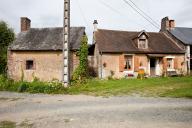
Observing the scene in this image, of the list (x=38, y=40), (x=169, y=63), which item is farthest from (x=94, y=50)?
(x=169, y=63)

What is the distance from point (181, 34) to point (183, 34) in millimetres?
401

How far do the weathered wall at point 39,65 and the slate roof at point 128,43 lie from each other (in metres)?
4.35

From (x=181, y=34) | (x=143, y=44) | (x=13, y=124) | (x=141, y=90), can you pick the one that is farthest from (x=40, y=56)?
(x=13, y=124)

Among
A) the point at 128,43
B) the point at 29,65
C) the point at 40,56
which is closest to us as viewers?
the point at 40,56

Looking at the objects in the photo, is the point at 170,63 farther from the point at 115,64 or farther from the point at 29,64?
the point at 29,64

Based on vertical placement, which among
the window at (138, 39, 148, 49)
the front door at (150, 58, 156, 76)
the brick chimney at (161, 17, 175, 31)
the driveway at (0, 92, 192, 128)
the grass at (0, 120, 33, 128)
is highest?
the brick chimney at (161, 17, 175, 31)

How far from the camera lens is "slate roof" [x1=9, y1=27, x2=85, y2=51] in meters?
27.9

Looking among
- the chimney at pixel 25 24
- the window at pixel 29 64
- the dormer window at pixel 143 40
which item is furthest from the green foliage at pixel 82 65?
the chimney at pixel 25 24

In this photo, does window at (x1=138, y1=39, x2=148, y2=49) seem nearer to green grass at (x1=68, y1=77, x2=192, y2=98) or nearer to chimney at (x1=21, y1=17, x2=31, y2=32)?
green grass at (x1=68, y1=77, x2=192, y2=98)

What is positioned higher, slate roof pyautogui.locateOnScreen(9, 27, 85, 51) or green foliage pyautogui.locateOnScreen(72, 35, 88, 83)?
slate roof pyautogui.locateOnScreen(9, 27, 85, 51)

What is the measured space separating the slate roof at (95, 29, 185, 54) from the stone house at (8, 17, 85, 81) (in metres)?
2.64

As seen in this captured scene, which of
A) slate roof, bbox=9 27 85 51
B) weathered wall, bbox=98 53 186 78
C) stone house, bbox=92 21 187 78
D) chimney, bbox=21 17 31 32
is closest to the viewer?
slate roof, bbox=9 27 85 51

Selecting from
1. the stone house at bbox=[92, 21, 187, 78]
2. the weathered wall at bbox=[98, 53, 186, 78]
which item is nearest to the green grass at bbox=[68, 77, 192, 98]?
the weathered wall at bbox=[98, 53, 186, 78]

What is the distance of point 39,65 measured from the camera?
27891mm
